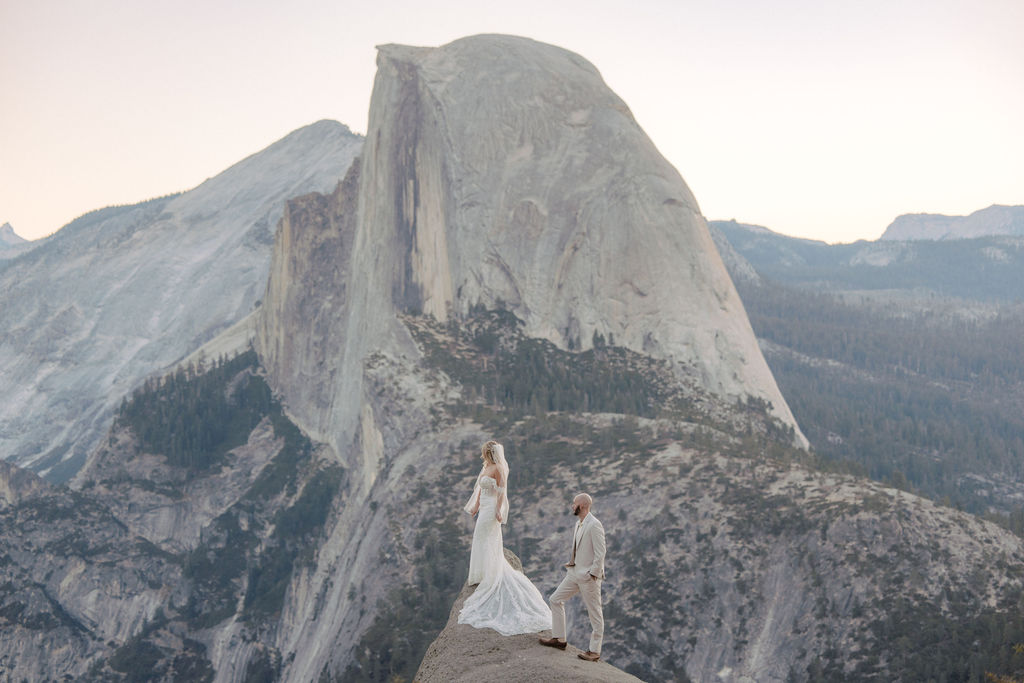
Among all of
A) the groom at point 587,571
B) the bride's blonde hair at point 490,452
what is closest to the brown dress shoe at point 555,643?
the groom at point 587,571

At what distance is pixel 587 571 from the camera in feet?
71.1

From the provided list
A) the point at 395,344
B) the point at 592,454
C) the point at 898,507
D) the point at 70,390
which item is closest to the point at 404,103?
the point at 395,344

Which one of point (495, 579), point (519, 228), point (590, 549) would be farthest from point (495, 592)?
point (519, 228)

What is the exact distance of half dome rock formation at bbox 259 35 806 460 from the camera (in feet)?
351

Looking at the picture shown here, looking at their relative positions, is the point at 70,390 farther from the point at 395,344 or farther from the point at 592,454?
the point at 592,454

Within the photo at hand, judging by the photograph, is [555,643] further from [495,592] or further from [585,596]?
[495,592]

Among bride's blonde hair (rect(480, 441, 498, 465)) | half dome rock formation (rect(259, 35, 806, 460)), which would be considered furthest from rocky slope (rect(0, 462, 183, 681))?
bride's blonde hair (rect(480, 441, 498, 465))

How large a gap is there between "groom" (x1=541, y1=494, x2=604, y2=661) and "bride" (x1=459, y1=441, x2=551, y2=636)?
2057mm

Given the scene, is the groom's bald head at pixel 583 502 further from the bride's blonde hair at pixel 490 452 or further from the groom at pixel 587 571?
the bride's blonde hair at pixel 490 452

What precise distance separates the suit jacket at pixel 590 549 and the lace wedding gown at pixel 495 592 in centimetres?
275

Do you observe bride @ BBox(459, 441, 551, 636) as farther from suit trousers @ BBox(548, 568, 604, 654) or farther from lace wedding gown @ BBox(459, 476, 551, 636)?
suit trousers @ BBox(548, 568, 604, 654)

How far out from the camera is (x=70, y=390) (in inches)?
7736

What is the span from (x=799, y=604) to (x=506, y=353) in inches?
2018

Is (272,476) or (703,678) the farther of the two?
(272,476)
